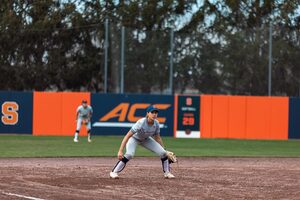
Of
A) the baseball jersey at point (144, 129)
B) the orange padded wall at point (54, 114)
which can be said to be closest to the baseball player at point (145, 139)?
the baseball jersey at point (144, 129)

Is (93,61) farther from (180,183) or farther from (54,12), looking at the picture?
(180,183)

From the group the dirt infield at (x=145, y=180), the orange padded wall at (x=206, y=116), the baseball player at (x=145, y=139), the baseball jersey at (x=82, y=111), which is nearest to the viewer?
the dirt infield at (x=145, y=180)

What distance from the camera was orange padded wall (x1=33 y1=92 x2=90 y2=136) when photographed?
99.0 feet

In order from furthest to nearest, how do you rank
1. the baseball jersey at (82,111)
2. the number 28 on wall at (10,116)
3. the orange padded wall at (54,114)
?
1. the orange padded wall at (54,114)
2. the number 28 on wall at (10,116)
3. the baseball jersey at (82,111)

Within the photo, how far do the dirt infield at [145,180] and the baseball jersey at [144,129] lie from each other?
99 cm

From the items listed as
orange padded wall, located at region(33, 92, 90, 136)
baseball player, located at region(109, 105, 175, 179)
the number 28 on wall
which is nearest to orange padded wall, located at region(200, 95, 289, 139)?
orange padded wall, located at region(33, 92, 90, 136)

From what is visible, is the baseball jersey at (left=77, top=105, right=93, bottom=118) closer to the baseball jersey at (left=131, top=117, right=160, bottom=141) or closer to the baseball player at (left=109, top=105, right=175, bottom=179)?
the baseball player at (left=109, top=105, right=175, bottom=179)

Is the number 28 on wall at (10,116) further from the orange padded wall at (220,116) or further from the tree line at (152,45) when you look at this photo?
the orange padded wall at (220,116)

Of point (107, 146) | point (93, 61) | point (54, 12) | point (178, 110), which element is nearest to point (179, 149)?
point (107, 146)

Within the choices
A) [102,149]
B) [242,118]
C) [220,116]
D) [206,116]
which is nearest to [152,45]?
[206,116]

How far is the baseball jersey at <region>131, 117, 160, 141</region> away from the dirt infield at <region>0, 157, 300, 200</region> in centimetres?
99

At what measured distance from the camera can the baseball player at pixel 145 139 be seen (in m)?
13.0

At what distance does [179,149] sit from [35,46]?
1744 centimetres

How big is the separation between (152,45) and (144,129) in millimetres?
18473
